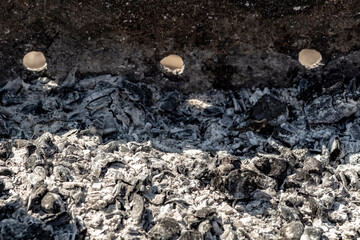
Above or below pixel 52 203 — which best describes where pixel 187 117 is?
above

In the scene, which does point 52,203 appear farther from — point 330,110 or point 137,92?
point 330,110

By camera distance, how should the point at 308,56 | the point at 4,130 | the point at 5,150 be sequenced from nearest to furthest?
the point at 5,150 < the point at 4,130 < the point at 308,56

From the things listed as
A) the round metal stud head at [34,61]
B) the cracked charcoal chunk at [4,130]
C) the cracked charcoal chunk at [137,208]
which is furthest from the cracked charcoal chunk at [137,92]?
the round metal stud head at [34,61]

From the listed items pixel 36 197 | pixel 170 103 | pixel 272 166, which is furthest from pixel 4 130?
pixel 272 166

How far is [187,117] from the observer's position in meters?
4.27

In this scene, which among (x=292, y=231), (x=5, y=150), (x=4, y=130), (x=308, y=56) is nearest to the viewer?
(x=292, y=231)

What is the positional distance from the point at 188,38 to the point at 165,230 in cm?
174

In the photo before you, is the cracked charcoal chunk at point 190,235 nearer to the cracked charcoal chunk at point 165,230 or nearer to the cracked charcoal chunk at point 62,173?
the cracked charcoal chunk at point 165,230

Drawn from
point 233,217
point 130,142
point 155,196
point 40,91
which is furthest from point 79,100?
point 233,217

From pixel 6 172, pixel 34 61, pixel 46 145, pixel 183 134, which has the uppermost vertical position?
pixel 34 61

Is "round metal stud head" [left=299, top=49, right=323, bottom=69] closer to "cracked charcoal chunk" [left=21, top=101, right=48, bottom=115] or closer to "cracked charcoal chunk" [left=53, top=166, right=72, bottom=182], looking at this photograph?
"cracked charcoal chunk" [left=21, top=101, right=48, bottom=115]

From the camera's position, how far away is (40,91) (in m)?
4.29

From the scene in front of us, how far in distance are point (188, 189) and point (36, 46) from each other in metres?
1.81

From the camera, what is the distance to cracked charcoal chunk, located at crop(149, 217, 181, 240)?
3168 millimetres
